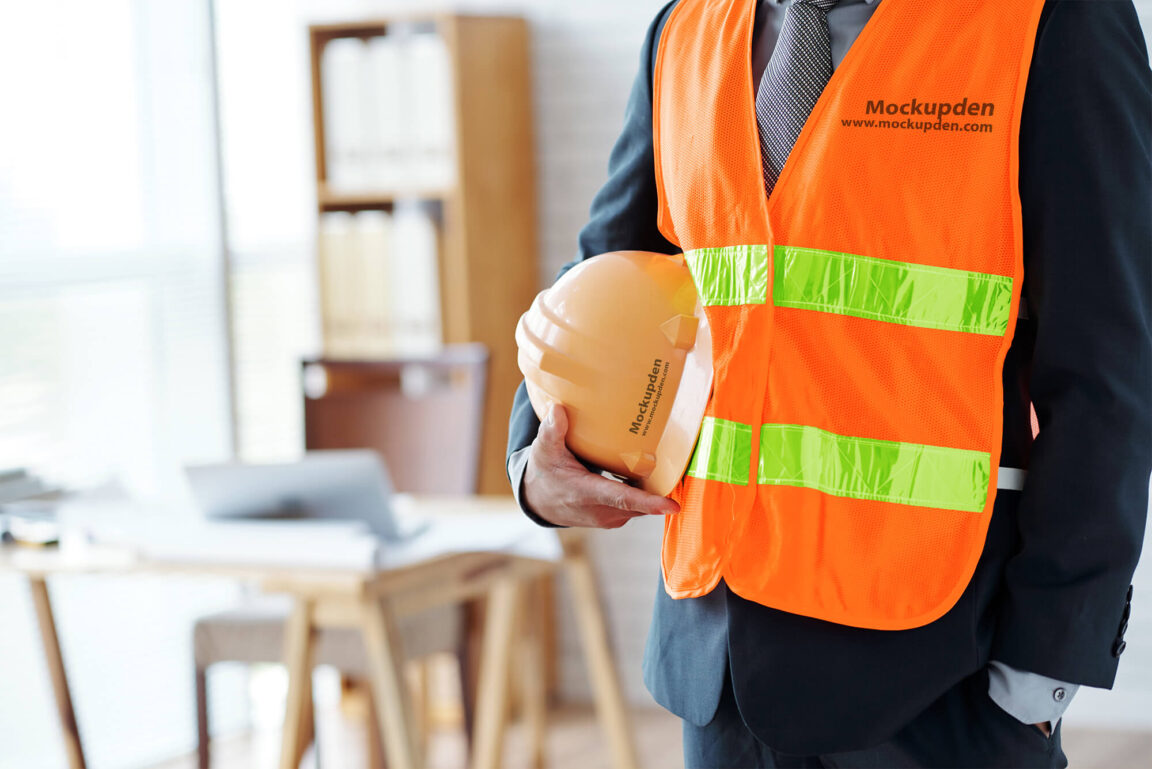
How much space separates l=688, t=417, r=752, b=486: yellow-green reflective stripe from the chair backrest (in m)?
1.70

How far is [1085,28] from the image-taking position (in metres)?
0.97

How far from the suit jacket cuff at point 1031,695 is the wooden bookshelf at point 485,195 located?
2.43 m

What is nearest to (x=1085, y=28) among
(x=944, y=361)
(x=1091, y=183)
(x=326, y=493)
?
(x=1091, y=183)

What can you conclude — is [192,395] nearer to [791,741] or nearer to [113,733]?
[113,733]

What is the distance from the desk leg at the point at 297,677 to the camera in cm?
212

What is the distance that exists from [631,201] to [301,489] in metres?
0.96

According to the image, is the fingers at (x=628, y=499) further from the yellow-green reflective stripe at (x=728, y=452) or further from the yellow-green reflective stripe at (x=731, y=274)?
the yellow-green reflective stripe at (x=731, y=274)

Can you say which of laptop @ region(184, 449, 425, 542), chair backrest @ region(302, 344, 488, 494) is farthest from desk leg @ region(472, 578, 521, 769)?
laptop @ region(184, 449, 425, 542)

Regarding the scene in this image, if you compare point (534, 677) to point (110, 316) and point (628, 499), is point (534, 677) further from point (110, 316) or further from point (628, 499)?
point (628, 499)

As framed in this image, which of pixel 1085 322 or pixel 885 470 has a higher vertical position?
pixel 1085 322

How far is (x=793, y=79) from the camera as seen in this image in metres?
1.07

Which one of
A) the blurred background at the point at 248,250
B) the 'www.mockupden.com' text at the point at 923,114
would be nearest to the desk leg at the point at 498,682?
the blurred background at the point at 248,250

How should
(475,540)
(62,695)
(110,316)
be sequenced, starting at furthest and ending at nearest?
(110,316), (62,695), (475,540)

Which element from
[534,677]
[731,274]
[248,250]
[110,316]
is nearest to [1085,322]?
[731,274]
